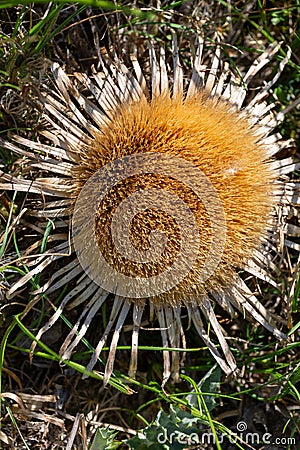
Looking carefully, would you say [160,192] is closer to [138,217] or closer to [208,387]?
[138,217]

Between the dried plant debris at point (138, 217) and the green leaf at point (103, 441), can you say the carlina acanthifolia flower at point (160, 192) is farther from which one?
the green leaf at point (103, 441)

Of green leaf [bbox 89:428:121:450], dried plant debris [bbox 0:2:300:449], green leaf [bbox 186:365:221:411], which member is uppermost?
dried plant debris [bbox 0:2:300:449]

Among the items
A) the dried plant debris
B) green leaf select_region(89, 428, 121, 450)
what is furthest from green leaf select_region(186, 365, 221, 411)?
green leaf select_region(89, 428, 121, 450)

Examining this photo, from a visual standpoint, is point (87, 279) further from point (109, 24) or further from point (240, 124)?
point (109, 24)

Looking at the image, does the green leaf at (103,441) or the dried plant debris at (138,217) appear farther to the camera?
the green leaf at (103,441)

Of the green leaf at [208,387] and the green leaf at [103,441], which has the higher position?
the green leaf at [208,387]

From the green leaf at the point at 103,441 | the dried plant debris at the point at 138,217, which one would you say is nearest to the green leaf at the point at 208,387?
the dried plant debris at the point at 138,217

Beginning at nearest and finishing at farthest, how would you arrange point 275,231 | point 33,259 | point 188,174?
point 188,174 → point 33,259 → point 275,231

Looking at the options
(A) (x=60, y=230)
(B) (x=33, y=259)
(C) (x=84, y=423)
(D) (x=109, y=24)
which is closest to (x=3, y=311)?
(B) (x=33, y=259)

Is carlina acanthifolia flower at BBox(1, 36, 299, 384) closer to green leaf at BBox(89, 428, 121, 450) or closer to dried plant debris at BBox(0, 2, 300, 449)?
dried plant debris at BBox(0, 2, 300, 449)
